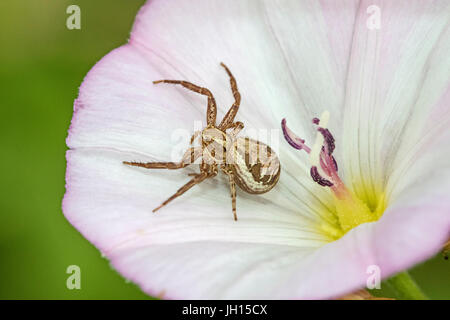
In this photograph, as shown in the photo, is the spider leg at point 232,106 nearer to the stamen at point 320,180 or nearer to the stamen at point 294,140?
the stamen at point 294,140

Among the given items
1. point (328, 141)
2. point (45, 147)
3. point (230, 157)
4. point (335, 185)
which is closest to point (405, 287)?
Result: point (335, 185)

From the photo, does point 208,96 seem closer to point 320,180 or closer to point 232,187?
point 232,187

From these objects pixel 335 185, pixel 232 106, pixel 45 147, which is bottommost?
pixel 45 147

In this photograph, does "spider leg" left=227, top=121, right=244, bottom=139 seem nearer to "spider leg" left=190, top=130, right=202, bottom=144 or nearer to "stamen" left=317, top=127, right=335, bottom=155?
"spider leg" left=190, top=130, right=202, bottom=144
